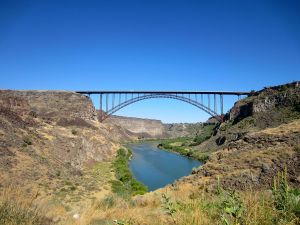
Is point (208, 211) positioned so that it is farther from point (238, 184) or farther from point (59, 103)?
point (59, 103)

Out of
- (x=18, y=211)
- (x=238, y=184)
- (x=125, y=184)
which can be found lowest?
(x=125, y=184)

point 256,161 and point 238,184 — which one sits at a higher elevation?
point 256,161

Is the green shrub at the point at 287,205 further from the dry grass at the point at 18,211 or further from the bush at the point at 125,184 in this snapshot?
the bush at the point at 125,184

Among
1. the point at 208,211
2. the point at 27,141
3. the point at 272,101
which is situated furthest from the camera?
the point at 272,101

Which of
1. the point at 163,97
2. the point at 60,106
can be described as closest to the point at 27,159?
the point at 60,106

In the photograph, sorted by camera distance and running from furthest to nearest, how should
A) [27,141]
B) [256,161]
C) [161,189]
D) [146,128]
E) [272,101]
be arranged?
1. [146,128]
2. [272,101]
3. [27,141]
4. [161,189]
5. [256,161]

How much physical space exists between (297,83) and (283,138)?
40.6 m

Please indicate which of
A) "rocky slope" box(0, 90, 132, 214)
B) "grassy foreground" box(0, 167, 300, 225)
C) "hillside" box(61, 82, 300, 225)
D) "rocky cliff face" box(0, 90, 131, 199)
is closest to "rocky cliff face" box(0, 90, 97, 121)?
"rocky cliff face" box(0, 90, 131, 199)

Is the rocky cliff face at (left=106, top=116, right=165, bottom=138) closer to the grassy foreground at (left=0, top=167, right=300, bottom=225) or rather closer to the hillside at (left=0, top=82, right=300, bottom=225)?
the hillside at (left=0, top=82, right=300, bottom=225)

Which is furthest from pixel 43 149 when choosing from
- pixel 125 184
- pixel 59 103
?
pixel 59 103

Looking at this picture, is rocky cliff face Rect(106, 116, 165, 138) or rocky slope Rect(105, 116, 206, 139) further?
rocky cliff face Rect(106, 116, 165, 138)

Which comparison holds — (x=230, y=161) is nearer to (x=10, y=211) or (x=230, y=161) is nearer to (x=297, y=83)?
(x=10, y=211)

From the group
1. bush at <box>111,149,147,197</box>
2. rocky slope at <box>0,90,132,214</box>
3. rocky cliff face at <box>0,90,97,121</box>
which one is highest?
rocky cliff face at <box>0,90,97,121</box>

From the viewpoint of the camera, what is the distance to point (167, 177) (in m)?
39.2
